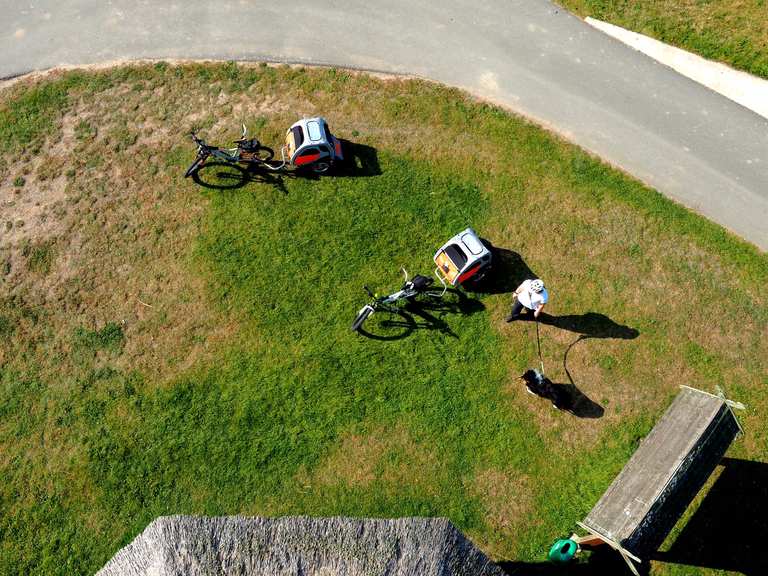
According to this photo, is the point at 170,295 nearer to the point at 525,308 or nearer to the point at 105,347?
the point at 105,347

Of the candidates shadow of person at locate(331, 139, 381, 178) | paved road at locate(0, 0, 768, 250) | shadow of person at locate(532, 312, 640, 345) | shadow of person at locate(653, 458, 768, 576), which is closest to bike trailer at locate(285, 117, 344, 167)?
shadow of person at locate(331, 139, 381, 178)

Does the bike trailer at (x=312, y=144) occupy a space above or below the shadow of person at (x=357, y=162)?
above

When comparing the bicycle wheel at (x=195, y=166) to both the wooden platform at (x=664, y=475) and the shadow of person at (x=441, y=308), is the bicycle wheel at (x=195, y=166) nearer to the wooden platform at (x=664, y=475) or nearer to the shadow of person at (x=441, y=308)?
the shadow of person at (x=441, y=308)

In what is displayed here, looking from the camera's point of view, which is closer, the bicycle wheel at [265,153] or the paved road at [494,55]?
the bicycle wheel at [265,153]

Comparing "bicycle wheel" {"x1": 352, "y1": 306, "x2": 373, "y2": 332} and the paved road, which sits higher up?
the paved road

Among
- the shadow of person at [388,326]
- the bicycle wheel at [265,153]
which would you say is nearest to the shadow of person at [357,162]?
the bicycle wheel at [265,153]

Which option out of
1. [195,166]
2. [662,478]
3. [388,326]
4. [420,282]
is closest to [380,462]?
[388,326]

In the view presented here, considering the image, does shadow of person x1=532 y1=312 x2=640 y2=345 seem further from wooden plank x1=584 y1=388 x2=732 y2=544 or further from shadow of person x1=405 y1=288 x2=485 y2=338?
wooden plank x1=584 y1=388 x2=732 y2=544
